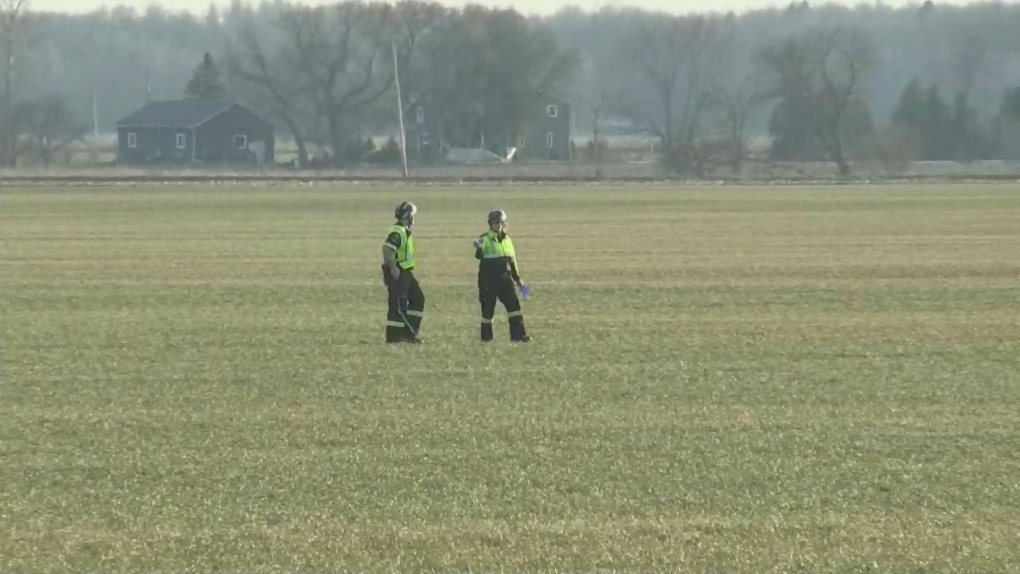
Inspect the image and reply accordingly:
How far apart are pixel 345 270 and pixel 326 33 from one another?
282 feet

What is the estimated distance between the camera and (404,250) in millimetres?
15492

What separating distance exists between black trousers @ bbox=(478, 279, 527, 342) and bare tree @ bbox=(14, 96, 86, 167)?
8166 cm

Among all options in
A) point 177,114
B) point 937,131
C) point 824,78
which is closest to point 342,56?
point 177,114

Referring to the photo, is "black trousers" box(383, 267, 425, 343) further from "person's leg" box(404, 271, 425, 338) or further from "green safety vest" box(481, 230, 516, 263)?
"green safety vest" box(481, 230, 516, 263)

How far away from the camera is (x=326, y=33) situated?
11019 cm

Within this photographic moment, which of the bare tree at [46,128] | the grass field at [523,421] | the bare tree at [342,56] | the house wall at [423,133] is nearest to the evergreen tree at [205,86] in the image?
the bare tree at [342,56]

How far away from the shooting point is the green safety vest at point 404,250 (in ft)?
50.6

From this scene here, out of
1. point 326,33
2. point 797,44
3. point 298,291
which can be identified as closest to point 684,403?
point 298,291

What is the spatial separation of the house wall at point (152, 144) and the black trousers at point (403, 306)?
280 ft

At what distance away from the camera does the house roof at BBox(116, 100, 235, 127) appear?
326 ft

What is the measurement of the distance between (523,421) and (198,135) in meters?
90.6

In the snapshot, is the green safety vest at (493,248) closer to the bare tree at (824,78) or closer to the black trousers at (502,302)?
the black trousers at (502,302)

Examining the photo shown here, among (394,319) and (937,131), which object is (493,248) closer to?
(394,319)

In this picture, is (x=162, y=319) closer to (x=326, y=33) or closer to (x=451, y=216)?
(x=451, y=216)
